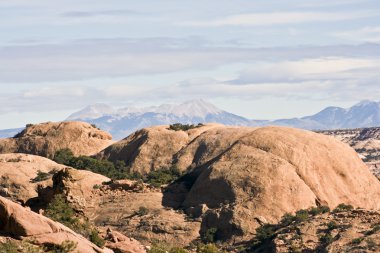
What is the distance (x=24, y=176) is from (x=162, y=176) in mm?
9104

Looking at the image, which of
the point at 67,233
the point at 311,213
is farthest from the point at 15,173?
the point at 67,233

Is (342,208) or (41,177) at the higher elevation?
(41,177)

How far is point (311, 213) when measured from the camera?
59.5 m

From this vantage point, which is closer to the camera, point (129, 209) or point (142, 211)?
point (142, 211)

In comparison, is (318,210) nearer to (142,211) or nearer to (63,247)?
(142,211)

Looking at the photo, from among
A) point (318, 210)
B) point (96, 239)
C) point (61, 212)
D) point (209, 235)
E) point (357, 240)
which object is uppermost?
point (96, 239)

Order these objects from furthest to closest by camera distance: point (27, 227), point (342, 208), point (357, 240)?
1. point (342, 208)
2. point (357, 240)
3. point (27, 227)

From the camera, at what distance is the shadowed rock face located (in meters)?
60.1

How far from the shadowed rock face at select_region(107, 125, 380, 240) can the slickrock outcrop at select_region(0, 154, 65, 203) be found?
849 centimetres

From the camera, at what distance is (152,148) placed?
76688 mm

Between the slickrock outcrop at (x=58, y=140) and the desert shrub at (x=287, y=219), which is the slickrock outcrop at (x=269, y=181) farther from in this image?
the slickrock outcrop at (x=58, y=140)

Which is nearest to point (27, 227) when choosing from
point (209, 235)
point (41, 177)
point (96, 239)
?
point (96, 239)

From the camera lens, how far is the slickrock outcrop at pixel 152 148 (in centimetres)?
7525

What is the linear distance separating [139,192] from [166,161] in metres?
9.57
